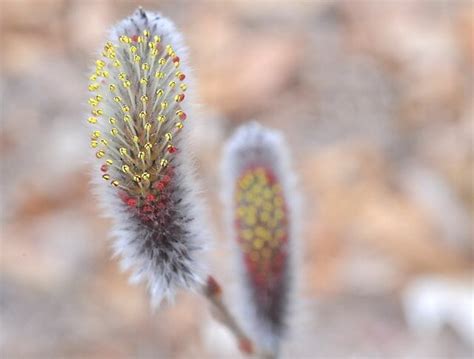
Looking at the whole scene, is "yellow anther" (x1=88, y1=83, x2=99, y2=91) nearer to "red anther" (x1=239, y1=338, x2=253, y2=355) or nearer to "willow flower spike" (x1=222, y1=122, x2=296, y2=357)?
"willow flower spike" (x1=222, y1=122, x2=296, y2=357)

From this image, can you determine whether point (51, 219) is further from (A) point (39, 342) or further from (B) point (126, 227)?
(B) point (126, 227)

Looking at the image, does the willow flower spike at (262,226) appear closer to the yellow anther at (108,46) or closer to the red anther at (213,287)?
the red anther at (213,287)

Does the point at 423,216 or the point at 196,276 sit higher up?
the point at 423,216

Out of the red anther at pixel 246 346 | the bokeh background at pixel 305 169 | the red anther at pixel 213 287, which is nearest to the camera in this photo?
the red anther at pixel 213 287

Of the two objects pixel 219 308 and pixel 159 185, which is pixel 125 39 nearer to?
pixel 159 185

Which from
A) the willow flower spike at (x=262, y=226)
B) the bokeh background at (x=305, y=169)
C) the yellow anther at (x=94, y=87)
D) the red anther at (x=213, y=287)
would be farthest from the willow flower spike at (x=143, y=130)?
the bokeh background at (x=305, y=169)

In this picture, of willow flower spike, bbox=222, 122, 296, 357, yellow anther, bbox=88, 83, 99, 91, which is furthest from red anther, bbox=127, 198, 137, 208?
willow flower spike, bbox=222, 122, 296, 357

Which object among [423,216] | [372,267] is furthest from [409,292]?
[423,216]
